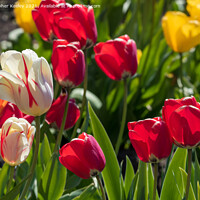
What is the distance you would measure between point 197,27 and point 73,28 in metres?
0.63

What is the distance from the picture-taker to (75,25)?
4.10ft

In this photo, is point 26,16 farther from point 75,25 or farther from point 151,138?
point 151,138

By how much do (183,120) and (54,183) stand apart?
1.59ft

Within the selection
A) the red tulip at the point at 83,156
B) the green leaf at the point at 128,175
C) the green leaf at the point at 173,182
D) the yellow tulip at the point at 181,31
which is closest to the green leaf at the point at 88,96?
the yellow tulip at the point at 181,31

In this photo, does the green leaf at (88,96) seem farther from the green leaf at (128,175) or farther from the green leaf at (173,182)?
the green leaf at (173,182)

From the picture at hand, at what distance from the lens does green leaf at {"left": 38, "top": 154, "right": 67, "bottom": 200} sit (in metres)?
1.24

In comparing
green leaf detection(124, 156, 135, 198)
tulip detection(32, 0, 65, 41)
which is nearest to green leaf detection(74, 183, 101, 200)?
green leaf detection(124, 156, 135, 198)

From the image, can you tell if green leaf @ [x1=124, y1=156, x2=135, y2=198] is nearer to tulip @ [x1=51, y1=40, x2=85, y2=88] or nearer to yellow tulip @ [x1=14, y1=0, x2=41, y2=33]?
tulip @ [x1=51, y1=40, x2=85, y2=88]

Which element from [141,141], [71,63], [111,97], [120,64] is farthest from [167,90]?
[141,141]

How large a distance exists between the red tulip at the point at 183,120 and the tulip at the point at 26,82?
239 mm

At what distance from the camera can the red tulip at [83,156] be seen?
950mm

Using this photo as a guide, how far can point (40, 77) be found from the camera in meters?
0.90


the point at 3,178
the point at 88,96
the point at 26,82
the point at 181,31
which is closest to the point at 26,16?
the point at 88,96

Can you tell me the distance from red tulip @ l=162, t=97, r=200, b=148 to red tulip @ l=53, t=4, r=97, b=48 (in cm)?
43
